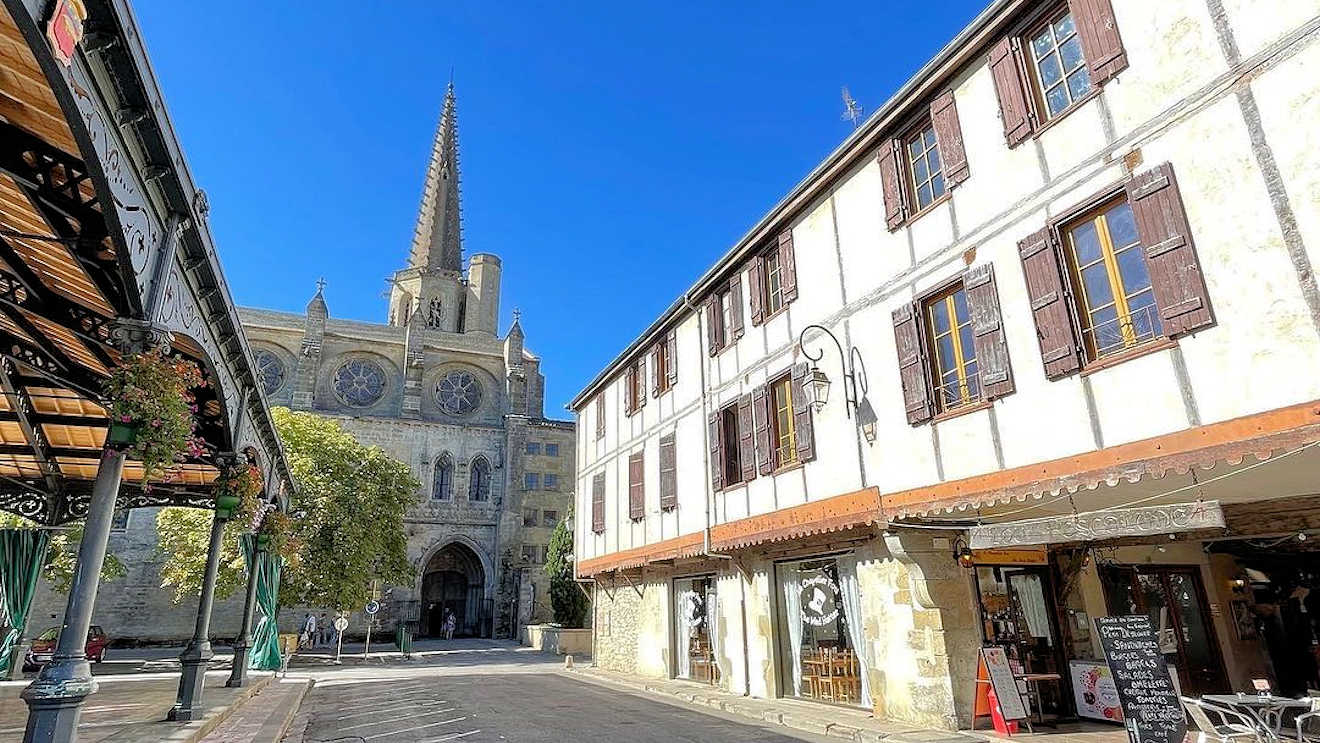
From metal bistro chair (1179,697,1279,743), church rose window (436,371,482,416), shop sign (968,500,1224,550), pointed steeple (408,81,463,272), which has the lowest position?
metal bistro chair (1179,697,1279,743)

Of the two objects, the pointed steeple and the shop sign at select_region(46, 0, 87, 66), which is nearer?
the shop sign at select_region(46, 0, 87, 66)

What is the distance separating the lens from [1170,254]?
6.13 metres

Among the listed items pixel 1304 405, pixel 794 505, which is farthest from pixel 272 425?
pixel 1304 405

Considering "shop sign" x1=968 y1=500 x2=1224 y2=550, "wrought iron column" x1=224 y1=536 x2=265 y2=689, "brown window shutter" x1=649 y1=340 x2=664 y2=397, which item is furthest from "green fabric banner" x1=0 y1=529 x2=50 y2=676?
"shop sign" x1=968 y1=500 x2=1224 y2=550

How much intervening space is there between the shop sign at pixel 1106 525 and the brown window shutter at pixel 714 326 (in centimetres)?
726

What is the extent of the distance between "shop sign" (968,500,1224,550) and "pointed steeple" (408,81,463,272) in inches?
1973

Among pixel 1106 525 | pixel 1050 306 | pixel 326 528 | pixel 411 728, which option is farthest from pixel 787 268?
pixel 326 528

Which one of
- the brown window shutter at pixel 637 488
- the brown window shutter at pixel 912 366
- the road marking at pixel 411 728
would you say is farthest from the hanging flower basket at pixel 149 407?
the brown window shutter at pixel 637 488

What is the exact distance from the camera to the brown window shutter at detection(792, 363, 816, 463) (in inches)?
426

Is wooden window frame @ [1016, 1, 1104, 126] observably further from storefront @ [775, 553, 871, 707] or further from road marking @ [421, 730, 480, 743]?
road marking @ [421, 730, 480, 743]

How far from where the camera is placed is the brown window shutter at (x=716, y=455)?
13297mm

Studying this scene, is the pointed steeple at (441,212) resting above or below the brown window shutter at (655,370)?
above

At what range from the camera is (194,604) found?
1320 inches

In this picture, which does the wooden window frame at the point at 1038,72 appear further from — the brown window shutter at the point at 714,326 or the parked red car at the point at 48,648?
the parked red car at the point at 48,648
